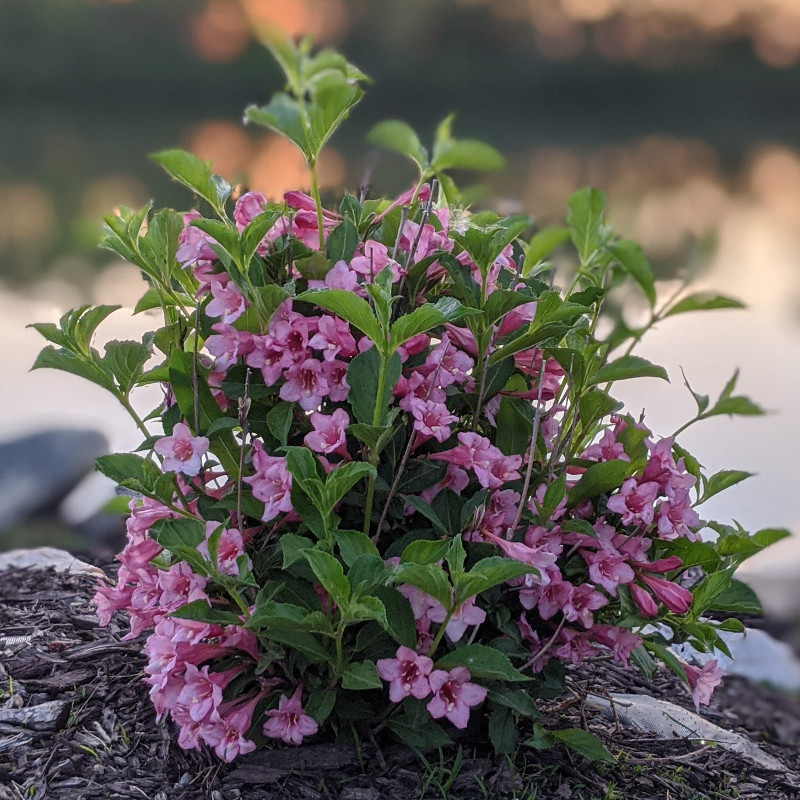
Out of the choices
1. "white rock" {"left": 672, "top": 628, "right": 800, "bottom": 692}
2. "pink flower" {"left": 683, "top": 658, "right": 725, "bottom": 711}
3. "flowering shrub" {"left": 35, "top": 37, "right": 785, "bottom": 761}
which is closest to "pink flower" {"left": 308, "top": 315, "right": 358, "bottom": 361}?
"flowering shrub" {"left": 35, "top": 37, "right": 785, "bottom": 761}

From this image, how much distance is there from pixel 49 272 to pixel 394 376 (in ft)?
28.4

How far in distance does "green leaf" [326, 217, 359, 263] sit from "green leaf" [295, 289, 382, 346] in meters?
0.24

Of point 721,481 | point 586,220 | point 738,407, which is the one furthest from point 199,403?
point 721,481

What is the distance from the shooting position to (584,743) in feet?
5.84

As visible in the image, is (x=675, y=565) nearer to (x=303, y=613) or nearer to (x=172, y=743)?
(x=303, y=613)

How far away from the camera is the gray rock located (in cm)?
399

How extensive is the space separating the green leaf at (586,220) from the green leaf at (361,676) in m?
0.85

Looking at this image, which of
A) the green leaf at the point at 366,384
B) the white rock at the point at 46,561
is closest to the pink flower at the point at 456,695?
the green leaf at the point at 366,384

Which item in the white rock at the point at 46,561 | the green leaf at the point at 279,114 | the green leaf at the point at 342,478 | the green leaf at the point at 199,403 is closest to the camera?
the green leaf at the point at 279,114

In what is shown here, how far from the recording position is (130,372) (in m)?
1.68

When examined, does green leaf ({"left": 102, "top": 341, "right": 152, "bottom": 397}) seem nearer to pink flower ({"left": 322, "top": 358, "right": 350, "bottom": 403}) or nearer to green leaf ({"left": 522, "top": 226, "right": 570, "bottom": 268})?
pink flower ({"left": 322, "top": 358, "right": 350, "bottom": 403})

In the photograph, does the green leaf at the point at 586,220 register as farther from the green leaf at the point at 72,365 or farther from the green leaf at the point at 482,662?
the green leaf at the point at 72,365

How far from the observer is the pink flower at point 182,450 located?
1560mm

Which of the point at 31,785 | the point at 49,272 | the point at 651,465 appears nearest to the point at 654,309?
the point at 651,465
